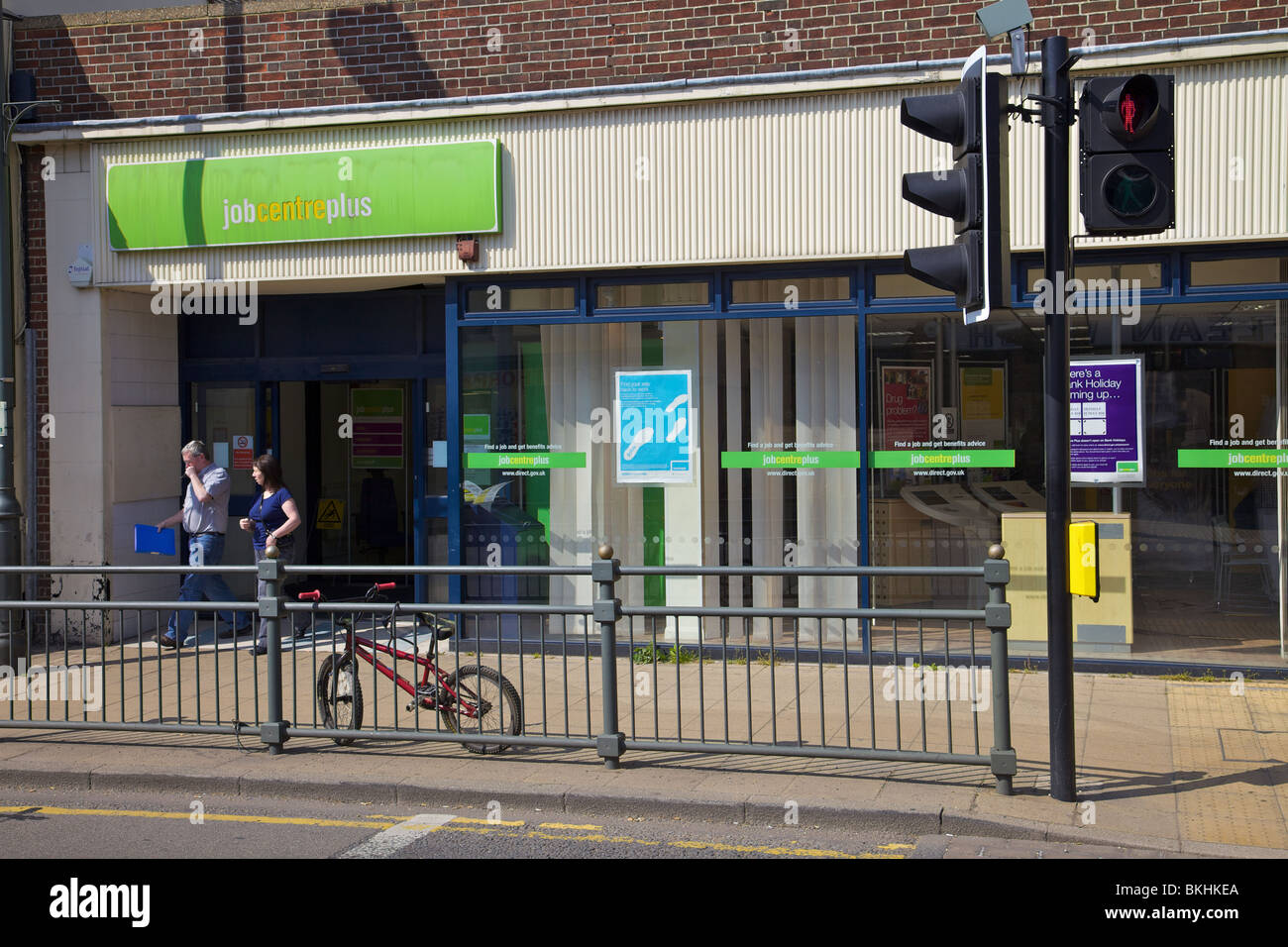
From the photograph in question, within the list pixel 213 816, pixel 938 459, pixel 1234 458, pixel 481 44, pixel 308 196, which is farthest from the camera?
pixel 308 196

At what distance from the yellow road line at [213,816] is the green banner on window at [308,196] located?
5564 millimetres

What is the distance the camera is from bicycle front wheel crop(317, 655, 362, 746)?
7.55 m

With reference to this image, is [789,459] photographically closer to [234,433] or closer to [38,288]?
[234,433]

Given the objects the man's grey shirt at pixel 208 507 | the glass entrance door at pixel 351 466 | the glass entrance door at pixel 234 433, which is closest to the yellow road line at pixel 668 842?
the man's grey shirt at pixel 208 507

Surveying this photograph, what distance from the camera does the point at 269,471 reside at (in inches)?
442

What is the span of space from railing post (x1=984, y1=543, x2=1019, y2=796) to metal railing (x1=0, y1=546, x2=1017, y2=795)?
0.01 m

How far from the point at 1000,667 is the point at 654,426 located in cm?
501

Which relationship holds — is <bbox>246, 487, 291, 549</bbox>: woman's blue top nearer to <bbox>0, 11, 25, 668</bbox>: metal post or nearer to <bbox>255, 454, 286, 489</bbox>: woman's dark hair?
<bbox>255, 454, 286, 489</bbox>: woman's dark hair

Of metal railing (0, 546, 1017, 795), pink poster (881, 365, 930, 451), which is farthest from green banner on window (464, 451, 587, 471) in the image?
pink poster (881, 365, 930, 451)

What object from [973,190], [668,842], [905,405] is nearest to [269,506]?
[905,405]

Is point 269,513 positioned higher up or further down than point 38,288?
further down

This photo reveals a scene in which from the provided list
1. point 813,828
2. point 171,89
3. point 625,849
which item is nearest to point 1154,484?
point 813,828

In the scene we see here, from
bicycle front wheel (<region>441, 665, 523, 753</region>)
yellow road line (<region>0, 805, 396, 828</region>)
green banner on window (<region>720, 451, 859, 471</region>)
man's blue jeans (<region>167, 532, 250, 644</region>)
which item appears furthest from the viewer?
man's blue jeans (<region>167, 532, 250, 644</region>)

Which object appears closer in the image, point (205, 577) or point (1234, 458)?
point (1234, 458)
